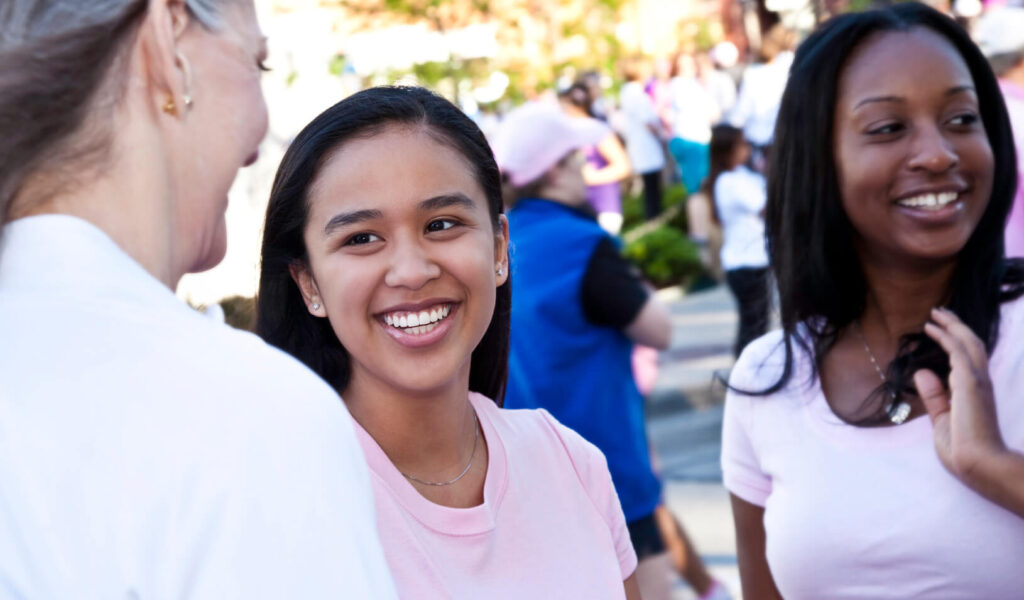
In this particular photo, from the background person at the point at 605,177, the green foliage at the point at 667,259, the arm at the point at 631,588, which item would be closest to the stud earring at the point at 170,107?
the arm at the point at 631,588

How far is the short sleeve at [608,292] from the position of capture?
15.4 ft

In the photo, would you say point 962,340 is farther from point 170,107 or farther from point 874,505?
point 170,107

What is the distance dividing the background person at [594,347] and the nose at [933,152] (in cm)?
215

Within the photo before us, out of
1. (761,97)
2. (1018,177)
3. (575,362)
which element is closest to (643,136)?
(761,97)

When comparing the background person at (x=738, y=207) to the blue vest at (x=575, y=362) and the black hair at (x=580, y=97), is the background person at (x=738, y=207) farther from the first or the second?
the black hair at (x=580, y=97)

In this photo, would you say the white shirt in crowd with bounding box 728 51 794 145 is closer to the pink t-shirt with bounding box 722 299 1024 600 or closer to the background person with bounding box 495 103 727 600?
the background person with bounding box 495 103 727 600

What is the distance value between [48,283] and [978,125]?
7.00 feet

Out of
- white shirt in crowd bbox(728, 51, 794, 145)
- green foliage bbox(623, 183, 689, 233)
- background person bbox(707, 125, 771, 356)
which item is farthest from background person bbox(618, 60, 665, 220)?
background person bbox(707, 125, 771, 356)

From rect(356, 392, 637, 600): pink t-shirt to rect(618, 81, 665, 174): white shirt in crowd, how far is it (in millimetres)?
14442

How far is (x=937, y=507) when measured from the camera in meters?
2.38

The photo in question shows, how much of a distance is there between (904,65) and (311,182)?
1282 millimetres

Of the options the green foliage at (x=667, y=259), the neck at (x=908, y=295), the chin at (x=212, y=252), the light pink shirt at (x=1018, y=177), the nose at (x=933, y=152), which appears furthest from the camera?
the green foliage at (x=667, y=259)

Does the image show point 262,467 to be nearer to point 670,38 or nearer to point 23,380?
point 23,380

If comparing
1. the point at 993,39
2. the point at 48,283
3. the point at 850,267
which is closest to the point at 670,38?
the point at 993,39
